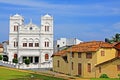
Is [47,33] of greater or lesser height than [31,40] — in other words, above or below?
above

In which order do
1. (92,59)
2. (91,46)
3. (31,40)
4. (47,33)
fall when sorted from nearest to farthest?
(92,59) < (91,46) < (31,40) < (47,33)

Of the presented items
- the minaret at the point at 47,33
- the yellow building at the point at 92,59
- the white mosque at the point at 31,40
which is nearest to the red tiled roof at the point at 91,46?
the yellow building at the point at 92,59

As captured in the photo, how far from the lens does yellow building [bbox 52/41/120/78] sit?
52.6m

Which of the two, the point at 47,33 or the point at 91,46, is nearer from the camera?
the point at 91,46

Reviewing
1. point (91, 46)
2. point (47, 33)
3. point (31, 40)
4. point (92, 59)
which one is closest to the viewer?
point (92, 59)

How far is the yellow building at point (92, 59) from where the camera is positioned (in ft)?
172

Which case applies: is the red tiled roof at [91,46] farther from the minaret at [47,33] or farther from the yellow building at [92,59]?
the minaret at [47,33]

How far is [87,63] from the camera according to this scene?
182 ft

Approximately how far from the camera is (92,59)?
54.8 meters

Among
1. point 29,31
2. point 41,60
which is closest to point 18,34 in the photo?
point 29,31

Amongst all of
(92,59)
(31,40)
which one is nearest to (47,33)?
(31,40)

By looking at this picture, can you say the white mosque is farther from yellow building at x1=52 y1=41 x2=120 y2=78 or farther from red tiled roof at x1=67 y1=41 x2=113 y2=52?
red tiled roof at x1=67 y1=41 x2=113 y2=52

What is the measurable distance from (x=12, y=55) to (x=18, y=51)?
2.47 metres

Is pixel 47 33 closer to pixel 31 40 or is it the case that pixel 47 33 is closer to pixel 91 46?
pixel 31 40
